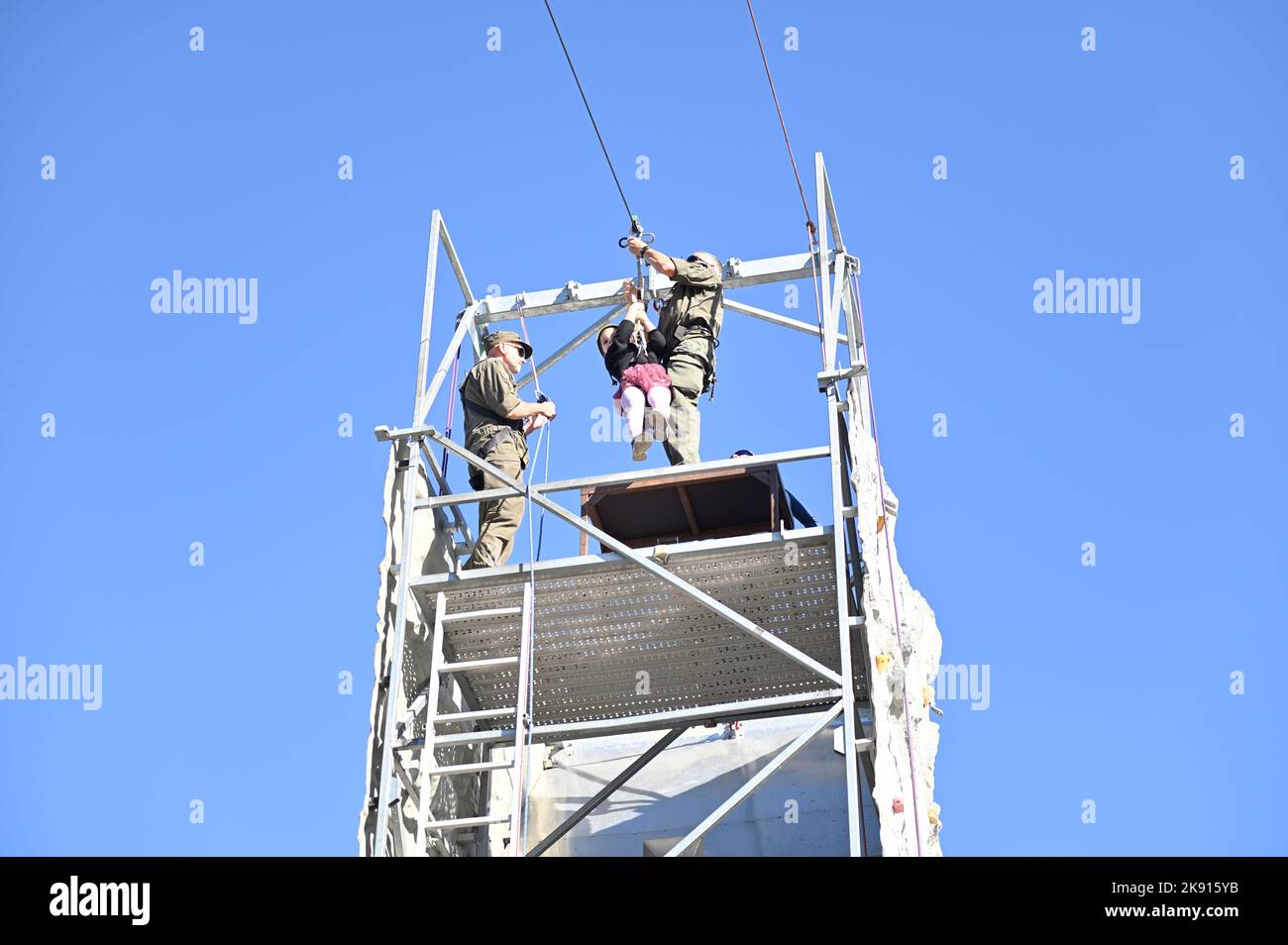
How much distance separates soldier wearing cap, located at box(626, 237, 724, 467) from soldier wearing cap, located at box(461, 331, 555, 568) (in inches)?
43.4

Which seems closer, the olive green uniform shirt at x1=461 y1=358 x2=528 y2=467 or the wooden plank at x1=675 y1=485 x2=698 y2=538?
the wooden plank at x1=675 y1=485 x2=698 y2=538

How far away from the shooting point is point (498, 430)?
47.5 ft

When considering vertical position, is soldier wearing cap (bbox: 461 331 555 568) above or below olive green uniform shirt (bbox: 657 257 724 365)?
below

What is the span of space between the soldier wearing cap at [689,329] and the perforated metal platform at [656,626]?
146 centimetres

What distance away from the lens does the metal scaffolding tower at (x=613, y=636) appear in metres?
12.7

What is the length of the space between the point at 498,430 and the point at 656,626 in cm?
221

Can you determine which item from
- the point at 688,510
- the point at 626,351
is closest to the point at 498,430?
the point at 626,351

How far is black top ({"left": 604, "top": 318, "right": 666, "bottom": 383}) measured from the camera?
1494 cm

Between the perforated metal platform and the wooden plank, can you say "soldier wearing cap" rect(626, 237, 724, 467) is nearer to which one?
the wooden plank

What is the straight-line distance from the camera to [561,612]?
13.4m

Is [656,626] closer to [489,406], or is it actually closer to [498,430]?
[498,430]
